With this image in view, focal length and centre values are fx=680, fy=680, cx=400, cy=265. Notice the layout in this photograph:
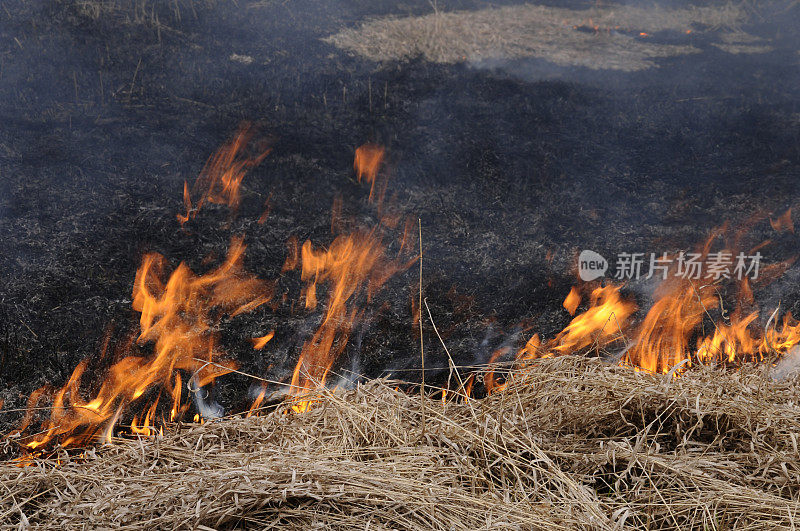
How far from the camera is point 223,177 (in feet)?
15.6

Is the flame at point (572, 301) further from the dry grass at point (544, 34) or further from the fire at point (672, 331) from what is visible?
the dry grass at point (544, 34)

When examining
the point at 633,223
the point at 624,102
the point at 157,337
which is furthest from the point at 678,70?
the point at 157,337

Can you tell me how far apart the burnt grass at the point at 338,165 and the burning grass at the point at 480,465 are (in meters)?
0.81

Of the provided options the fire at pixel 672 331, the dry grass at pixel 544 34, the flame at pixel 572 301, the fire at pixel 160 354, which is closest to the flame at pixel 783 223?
the fire at pixel 672 331

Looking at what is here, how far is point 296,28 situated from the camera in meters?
7.02

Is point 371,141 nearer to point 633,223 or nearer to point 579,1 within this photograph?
point 633,223

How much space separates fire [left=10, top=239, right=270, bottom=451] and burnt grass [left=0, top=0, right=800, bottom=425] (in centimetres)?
9

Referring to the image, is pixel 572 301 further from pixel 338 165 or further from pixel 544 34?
pixel 544 34

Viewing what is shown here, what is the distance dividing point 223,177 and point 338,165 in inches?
32.8

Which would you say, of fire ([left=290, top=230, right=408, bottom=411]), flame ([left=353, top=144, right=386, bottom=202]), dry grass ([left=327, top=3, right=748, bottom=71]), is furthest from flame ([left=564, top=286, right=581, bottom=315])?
dry grass ([left=327, top=3, right=748, bottom=71])

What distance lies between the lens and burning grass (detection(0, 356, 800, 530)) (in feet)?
6.31

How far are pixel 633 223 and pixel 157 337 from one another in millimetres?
3126

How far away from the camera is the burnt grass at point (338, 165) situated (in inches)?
146

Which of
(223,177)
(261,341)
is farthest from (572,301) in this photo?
(223,177)
